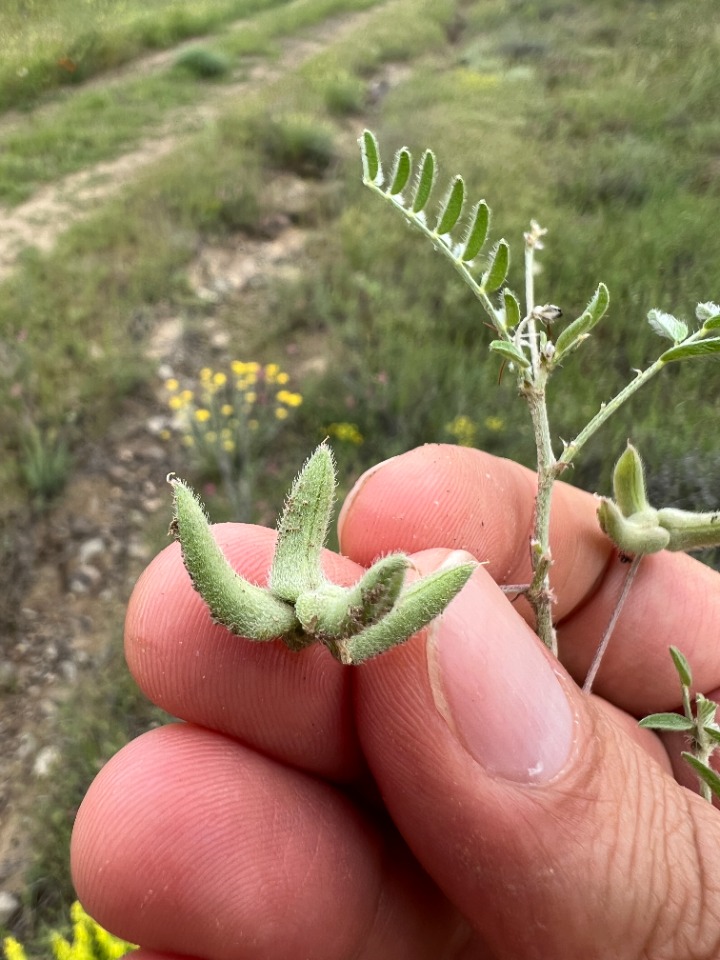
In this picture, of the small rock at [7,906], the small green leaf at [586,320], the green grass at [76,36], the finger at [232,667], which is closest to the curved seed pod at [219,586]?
the finger at [232,667]

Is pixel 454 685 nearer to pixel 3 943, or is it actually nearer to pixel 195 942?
pixel 195 942

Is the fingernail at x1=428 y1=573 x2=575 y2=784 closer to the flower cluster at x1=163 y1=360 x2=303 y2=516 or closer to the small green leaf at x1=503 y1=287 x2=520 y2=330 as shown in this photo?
the small green leaf at x1=503 y1=287 x2=520 y2=330

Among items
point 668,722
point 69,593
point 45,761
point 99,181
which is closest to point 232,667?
point 668,722

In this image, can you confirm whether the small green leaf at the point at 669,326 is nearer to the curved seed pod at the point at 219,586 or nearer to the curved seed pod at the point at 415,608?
the curved seed pod at the point at 415,608

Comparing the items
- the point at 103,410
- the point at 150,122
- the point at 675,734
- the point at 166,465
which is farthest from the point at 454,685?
the point at 150,122

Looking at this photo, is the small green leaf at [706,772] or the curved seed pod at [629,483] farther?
the curved seed pod at [629,483]

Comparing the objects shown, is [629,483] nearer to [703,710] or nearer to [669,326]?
[669,326]

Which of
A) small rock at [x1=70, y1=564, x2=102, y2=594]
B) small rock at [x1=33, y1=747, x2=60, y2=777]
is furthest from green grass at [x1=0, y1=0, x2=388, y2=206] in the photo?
small rock at [x1=33, y1=747, x2=60, y2=777]
